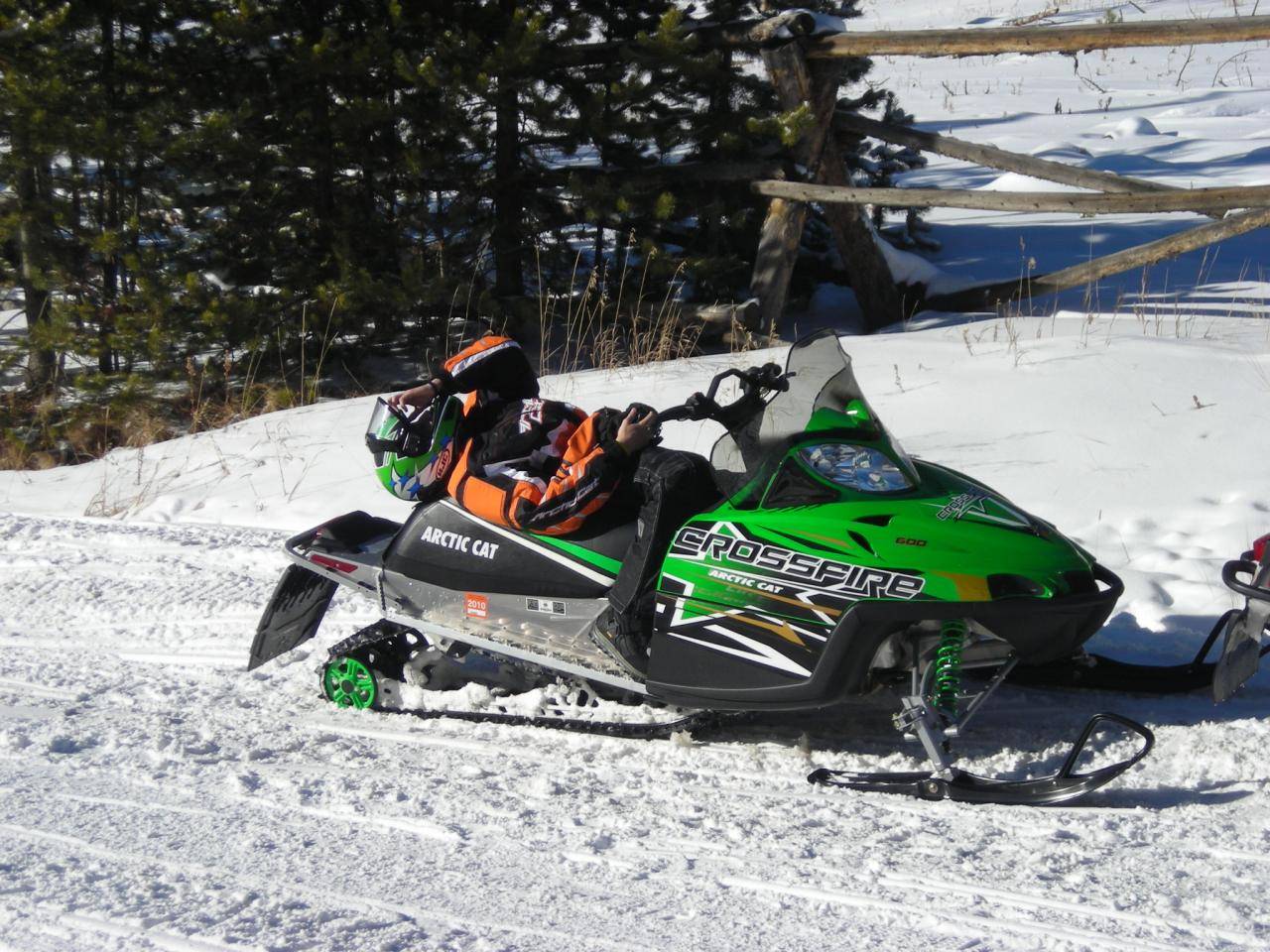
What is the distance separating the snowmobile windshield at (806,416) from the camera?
133 inches

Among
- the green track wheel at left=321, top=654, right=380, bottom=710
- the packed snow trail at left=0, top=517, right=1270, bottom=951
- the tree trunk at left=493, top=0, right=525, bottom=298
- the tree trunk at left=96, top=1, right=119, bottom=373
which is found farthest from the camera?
the tree trunk at left=493, top=0, right=525, bottom=298

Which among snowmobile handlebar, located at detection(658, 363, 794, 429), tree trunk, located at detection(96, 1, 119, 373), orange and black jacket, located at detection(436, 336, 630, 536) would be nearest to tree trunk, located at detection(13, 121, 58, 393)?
tree trunk, located at detection(96, 1, 119, 373)

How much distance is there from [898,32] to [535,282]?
11.0 feet

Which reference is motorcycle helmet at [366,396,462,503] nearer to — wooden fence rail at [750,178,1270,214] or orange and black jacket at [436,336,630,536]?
orange and black jacket at [436,336,630,536]

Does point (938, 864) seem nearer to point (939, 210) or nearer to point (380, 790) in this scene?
point (380, 790)

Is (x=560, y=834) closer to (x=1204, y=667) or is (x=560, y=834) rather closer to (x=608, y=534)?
(x=608, y=534)

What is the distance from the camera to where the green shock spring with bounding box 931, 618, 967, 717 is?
319cm

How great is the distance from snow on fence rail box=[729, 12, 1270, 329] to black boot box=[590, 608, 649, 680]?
210 inches

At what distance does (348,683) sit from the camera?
13.1 ft

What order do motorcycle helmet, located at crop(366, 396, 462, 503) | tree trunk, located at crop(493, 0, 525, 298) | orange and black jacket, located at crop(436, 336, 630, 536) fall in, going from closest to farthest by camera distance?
orange and black jacket, located at crop(436, 336, 630, 536), motorcycle helmet, located at crop(366, 396, 462, 503), tree trunk, located at crop(493, 0, 525, 298)

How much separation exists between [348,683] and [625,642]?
1057mm

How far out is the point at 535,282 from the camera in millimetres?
9594

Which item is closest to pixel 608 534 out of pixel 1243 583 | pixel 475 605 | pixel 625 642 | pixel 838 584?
pixel 625 642

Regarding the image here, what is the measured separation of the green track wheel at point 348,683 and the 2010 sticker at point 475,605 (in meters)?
0.40
